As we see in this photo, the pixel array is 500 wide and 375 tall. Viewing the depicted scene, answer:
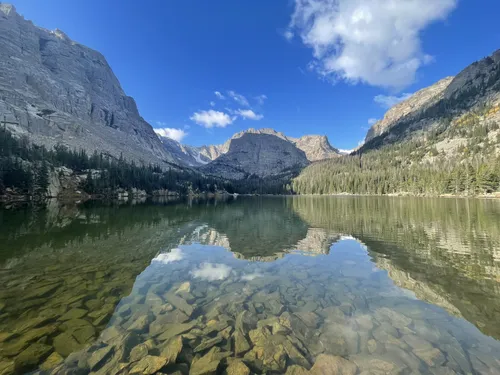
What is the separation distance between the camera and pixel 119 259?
18.5 metres

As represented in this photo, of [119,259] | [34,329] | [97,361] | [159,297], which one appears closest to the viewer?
[97,361]

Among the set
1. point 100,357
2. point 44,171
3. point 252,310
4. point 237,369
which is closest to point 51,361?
point 100,357

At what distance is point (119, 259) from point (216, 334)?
13316 mm

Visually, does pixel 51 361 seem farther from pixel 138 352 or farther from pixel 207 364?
pixel 207 364

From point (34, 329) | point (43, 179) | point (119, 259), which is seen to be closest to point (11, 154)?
point (43, 179)

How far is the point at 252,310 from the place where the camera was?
34.2 ft

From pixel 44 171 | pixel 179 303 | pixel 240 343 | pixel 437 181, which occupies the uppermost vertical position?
pixel 44 171

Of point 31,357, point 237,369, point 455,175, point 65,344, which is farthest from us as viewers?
point 455,175

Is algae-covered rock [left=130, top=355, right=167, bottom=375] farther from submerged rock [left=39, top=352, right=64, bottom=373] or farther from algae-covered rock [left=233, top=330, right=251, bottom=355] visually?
submerged rock [left=39, top=352, right=64, bottom=373]

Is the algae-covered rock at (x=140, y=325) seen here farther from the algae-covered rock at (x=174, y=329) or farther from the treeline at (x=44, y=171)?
the treeline at (x=44, y=171)

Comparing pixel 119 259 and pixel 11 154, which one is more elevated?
pixel 11 154

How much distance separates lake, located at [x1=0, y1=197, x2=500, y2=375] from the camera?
7086mm

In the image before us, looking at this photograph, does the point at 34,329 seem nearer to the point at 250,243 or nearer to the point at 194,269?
the point at 194,269

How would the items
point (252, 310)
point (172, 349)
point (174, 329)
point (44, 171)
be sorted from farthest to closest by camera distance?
point (44, 171) → point (252, 310) → point (174, 329) → point (172, 349)
